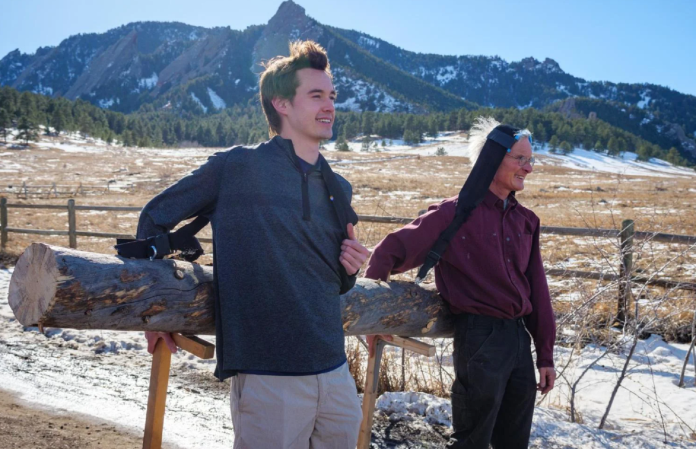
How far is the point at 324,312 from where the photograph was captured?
5.72ft

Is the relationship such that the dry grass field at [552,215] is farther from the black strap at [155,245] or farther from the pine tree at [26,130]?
the pine tree at [26,130]

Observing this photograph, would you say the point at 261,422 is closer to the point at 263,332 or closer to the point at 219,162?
the point at 263,332

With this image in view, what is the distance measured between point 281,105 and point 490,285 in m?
1.18

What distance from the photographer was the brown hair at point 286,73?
186 cm

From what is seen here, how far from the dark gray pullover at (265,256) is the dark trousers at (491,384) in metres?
0.77

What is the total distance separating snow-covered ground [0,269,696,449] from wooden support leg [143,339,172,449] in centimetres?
114

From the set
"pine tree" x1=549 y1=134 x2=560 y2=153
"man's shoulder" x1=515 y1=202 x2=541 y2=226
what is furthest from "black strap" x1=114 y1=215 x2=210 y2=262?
"pine tree" x1=549 y1=134 x2=560 y2=153

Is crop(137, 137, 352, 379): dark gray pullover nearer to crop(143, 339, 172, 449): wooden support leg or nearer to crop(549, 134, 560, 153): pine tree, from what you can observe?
crop(143, 339, 172, 449): wooden support leg

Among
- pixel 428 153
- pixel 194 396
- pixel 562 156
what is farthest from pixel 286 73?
pixel 562 156

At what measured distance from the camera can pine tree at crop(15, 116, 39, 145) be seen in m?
69.8

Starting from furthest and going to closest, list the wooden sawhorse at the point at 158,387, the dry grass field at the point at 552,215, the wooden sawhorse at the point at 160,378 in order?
the dry grass field at the point at 552,215 < the wooden sawhorse at the point at 158,387 < the wooden sawhorse at the point at 160,378

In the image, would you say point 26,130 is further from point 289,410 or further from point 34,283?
point 289,410

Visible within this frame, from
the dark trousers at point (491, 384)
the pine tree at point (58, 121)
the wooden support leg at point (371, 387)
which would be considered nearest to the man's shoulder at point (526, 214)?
the dark trousers at point (491, 384)

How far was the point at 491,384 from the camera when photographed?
227cm
